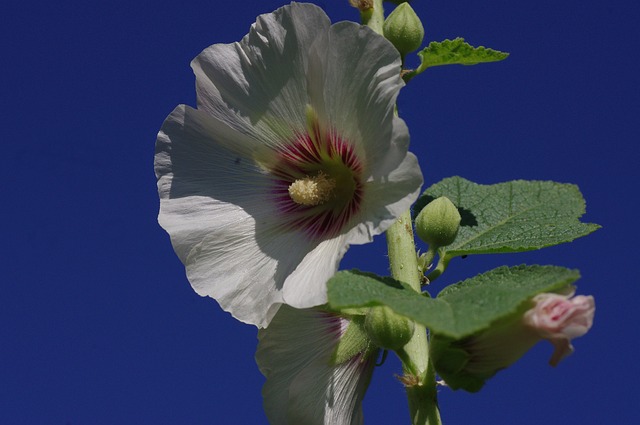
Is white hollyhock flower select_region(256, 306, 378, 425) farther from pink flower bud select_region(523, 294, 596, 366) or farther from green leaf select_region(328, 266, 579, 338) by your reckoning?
pink flower bud select_region(523, 294, 596, 366)

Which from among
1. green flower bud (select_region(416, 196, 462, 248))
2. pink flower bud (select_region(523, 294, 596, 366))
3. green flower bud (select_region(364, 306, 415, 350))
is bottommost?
green flower bud (select_region(364, 306, 415, 350))

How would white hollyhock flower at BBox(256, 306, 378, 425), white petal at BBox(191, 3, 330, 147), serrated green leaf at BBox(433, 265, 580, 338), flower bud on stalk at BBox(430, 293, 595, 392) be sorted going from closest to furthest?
1. serrated green leaf at BBox(433, 265, 580, 338)
2. flower bud on stalk at BBox(430, 293, 595, 392)
3. white petal at BBox(191, 3, 330, 147)
4. white hollyhock flower at BBox(256, 306, 378, 425)

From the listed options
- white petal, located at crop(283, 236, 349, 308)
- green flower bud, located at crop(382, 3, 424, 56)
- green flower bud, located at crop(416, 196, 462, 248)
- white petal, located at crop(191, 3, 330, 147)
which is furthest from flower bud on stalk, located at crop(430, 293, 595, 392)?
green flower bud, located at crop(382, 3, 424, 56)

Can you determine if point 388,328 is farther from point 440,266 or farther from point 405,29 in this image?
point 405,29

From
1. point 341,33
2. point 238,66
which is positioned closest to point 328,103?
point 341,33

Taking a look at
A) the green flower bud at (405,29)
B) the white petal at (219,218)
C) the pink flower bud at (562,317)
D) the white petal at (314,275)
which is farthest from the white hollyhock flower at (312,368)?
the green flower bud at (405,29)

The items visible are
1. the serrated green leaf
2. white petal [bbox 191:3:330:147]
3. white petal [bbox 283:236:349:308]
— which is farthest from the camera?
white petal [bbox 191:3:330:147]

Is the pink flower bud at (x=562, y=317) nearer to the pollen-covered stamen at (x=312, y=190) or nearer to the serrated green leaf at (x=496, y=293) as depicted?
the serrated green leaf at (x=496, y=293)
